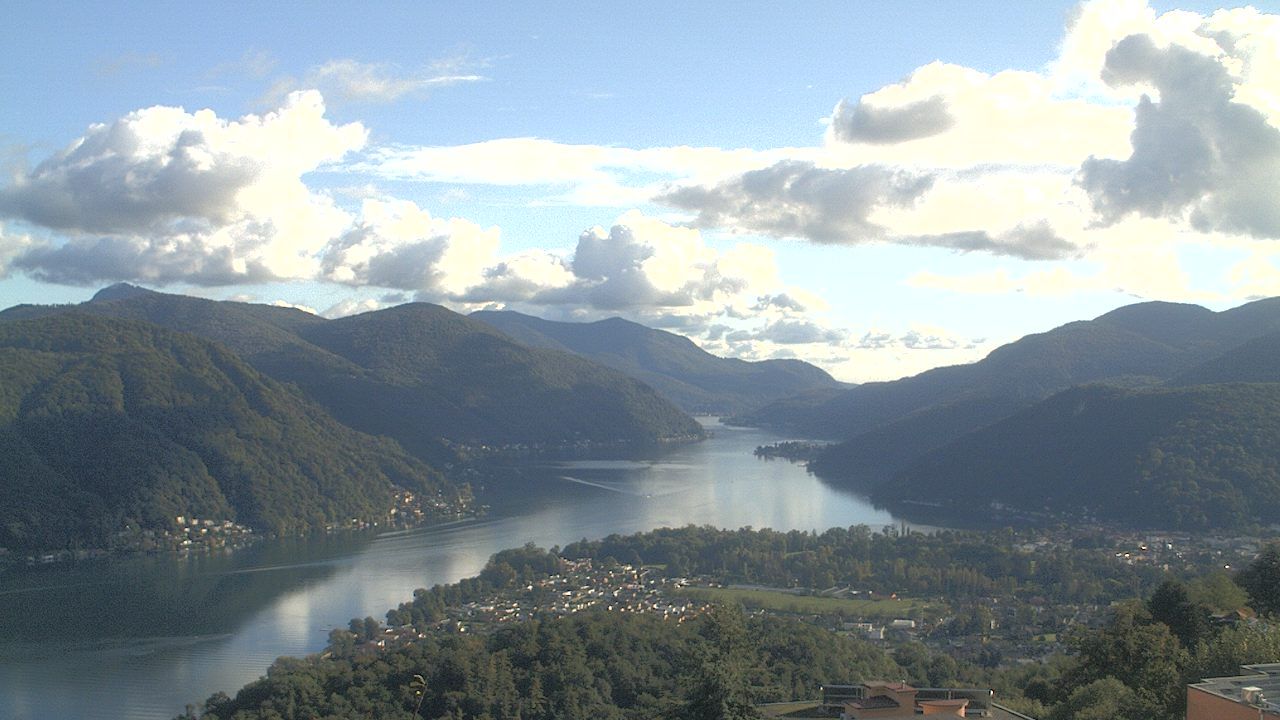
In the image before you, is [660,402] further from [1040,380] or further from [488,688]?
[488,688]

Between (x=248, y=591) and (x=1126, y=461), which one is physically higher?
(x=1126, y=461)

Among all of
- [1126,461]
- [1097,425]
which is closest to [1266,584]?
[1126,461]

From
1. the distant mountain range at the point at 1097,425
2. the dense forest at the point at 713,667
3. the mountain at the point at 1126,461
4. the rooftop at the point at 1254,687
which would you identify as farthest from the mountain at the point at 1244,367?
the rooftop at the point at 1254,687

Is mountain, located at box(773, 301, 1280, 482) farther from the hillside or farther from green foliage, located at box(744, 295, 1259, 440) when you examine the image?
the hillside

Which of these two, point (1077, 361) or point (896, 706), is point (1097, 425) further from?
point (896, 706)

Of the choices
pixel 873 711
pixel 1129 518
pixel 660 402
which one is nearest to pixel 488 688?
pixel 873 711

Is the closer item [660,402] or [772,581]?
[772,581]
